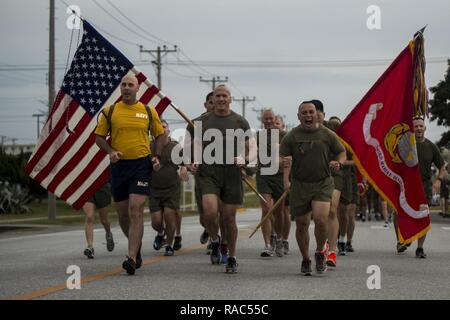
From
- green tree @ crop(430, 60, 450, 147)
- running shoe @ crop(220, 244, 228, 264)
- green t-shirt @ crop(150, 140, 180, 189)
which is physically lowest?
running shoe @ crop(220, 244, 228, 264)

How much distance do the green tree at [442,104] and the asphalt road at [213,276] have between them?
148 feet

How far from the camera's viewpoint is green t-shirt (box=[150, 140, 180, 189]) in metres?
15.1

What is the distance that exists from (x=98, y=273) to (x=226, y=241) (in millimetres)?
1826

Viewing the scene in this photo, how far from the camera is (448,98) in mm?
60094

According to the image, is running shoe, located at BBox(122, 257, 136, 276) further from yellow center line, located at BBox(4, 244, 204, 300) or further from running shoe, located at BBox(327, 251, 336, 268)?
running shoe, located at BBox(327, 251, 336, 268)

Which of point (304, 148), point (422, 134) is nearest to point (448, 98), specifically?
point (422, 134)

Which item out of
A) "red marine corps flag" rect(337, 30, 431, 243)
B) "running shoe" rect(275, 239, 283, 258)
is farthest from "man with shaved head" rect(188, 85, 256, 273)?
"red marine corps flag" rect(337, 30, 431, 243)

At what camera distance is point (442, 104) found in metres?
60.4

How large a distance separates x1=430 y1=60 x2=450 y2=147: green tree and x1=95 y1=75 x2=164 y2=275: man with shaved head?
50264 mm

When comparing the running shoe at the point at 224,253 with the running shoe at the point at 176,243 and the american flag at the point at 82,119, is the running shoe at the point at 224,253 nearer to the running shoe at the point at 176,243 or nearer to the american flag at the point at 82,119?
the american flag at the point at 82,119

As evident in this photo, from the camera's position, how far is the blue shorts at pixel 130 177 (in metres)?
10.9

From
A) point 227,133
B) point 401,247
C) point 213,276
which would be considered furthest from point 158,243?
point 213,276

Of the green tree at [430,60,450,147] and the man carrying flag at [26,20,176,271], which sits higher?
the green tree at [430,60,450,147]

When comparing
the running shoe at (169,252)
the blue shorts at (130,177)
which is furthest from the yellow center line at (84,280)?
the blue shorts at (130,177)
